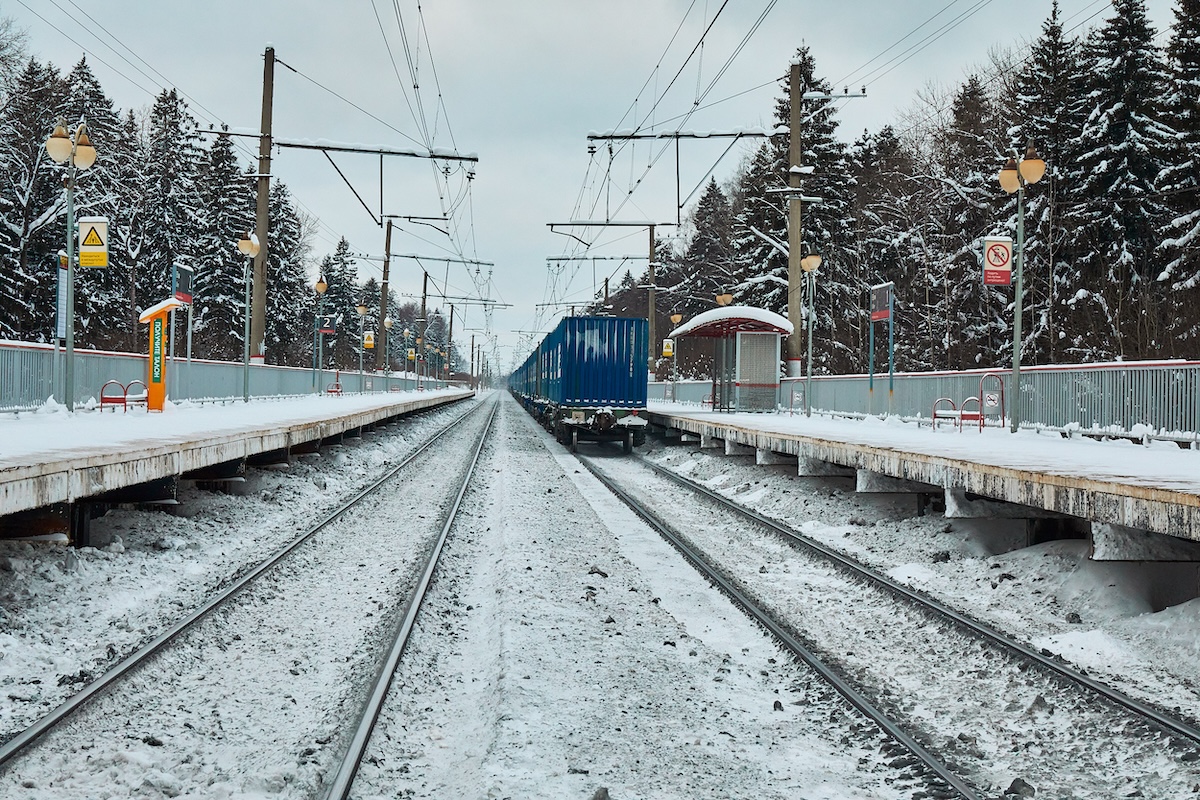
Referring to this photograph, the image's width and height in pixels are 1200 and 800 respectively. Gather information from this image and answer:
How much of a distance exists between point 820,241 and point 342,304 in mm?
58499

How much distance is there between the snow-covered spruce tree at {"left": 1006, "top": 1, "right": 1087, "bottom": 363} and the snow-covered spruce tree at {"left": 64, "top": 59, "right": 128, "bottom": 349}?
1417 inches

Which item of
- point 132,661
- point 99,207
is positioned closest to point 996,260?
point 132,661

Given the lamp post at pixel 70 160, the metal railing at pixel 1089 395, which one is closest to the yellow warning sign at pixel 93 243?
the lamp post at pixel 70 160

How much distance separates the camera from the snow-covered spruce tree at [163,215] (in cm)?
4862

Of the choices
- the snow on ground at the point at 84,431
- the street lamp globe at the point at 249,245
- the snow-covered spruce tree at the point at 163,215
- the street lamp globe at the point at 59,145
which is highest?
the snow-covered spruce tree at the point at 163,215

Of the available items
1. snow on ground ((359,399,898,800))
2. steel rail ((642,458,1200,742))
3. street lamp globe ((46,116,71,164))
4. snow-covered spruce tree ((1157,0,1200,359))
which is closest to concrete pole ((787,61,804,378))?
snow-covered spruce tree ((1157,0,1200,359))

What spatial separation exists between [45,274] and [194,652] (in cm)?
3965

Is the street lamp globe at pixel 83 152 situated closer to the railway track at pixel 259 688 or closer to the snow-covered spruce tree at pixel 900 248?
the railway track at pixel 259 688

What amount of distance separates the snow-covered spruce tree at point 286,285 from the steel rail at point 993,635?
2145 inches

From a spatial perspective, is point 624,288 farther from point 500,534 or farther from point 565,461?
point 500,534

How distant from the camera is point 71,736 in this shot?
455 centimetres

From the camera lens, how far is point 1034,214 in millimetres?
33844

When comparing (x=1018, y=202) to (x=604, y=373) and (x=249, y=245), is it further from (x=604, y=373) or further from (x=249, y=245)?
(x=249, y=245)

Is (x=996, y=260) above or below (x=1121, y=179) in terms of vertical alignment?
below
